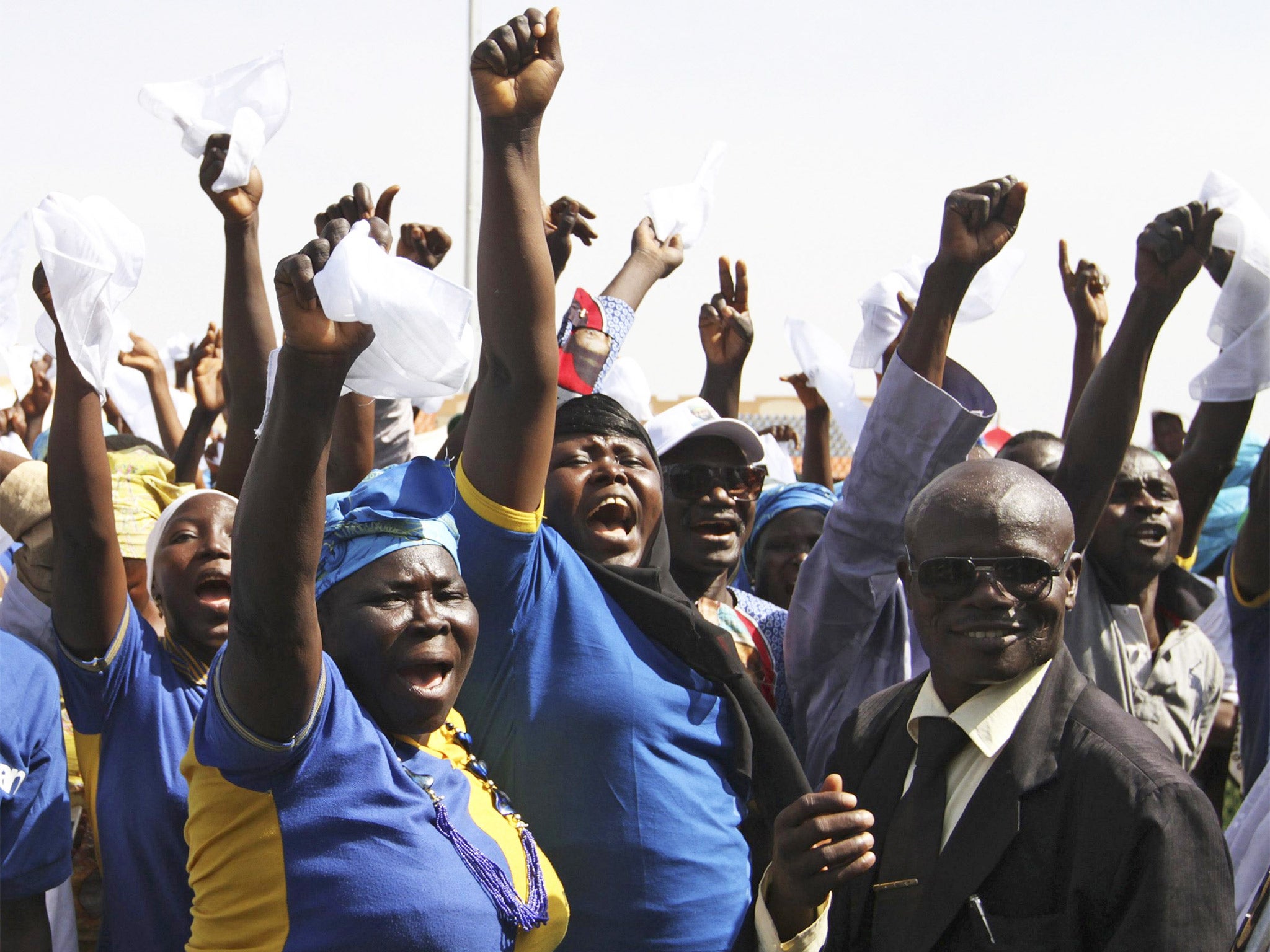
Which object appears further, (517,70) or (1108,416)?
(1108,416)

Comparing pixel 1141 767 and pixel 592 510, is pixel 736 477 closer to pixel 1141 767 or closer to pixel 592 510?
pixel 592 510

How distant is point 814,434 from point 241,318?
3132mm

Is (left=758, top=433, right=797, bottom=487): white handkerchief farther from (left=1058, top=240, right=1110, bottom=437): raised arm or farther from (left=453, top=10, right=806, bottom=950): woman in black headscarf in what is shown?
(left=453, top=10, right=806, bottom=950): woman in black headscarf

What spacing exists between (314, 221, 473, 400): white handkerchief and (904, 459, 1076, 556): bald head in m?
0.98

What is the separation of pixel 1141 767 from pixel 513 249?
145 centimetres

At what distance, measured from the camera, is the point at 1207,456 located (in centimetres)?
448

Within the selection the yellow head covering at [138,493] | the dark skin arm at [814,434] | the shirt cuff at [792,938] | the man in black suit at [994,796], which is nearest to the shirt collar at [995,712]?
the man in black suit at [994,796]

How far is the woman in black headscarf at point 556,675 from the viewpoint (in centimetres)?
256

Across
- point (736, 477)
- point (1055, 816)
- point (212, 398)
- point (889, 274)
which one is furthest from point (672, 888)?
point (212, 398)

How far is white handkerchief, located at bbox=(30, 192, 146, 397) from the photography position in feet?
9.53

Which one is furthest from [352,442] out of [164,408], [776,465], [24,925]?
[776,465]

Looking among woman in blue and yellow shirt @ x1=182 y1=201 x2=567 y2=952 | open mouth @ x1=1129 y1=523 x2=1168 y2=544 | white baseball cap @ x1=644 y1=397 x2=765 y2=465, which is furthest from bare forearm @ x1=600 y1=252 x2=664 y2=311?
woman in blue and yellow shirt @ x1=182 y1=201 x2=567 y2=952

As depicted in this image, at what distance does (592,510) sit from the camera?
125 inches

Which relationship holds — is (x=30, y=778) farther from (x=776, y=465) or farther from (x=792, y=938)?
(x=776, y=465)
